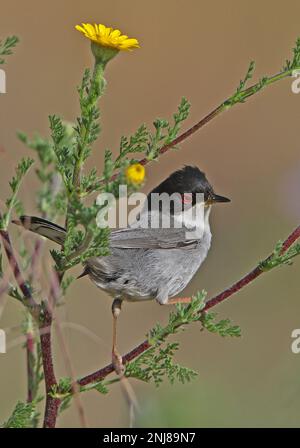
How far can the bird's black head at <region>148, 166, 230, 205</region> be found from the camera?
4.14 meters

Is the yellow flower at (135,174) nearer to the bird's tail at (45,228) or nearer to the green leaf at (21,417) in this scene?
the bird's tail at (45,228)

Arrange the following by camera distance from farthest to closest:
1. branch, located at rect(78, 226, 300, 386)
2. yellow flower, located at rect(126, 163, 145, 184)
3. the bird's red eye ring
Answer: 1. the bird's red eye ring
2. branch, located at rect(78, 226, 300, 386)
3. yellow flower, located at rect(126, 163, 145, 184)

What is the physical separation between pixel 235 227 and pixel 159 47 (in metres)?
4.67

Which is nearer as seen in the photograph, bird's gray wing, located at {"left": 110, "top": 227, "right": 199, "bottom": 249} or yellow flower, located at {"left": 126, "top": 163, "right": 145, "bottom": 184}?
yellow flower, located at {"left": 126, "top": 163, "right": 145, "bottom": 184}

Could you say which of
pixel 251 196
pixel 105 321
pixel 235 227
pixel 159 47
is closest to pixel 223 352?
pixel 105 321

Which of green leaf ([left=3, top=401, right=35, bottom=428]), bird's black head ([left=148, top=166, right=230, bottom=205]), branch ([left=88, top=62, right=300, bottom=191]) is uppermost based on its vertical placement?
bird's black head ([left=148, top=166, right=230, bottom=205])

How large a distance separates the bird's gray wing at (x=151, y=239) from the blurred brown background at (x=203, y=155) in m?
0.52

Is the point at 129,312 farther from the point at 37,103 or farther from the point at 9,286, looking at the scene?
the point at 9,286

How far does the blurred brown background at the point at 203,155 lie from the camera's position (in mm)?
4227

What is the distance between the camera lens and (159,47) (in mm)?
10750

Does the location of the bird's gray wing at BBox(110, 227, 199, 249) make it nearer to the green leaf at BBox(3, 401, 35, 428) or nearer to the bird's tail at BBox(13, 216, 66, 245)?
the bird's tail at BBox(13, 216, 66, 245)

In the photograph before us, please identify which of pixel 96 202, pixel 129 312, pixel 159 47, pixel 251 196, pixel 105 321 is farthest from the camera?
pixel 159 47

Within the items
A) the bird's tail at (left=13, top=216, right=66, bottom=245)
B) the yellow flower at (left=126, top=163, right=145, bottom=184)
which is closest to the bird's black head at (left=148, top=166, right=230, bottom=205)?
the bird's tail at (left=13, top=216, right=66, bottom=245)

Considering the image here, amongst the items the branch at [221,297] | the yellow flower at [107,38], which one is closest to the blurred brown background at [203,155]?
the branch at [221,297]
